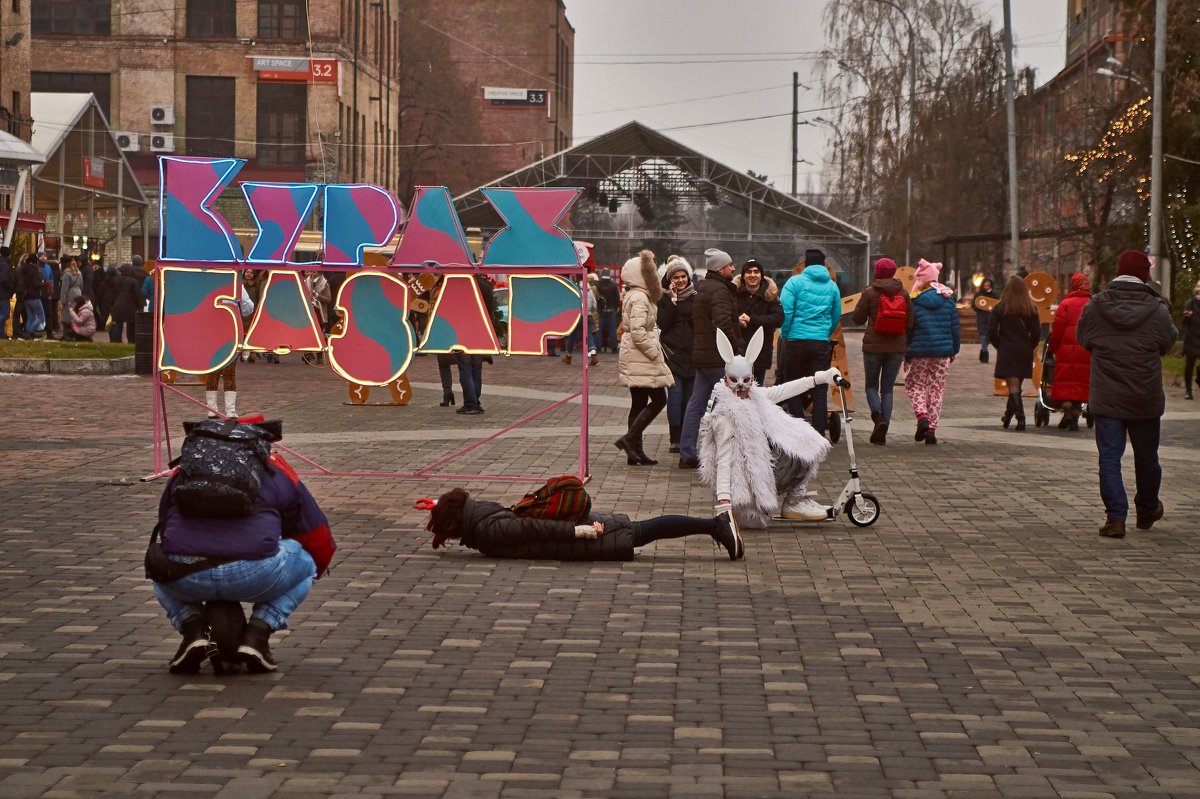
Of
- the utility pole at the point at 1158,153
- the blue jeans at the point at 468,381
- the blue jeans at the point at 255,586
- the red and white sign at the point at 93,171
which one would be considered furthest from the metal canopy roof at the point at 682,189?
the blue jeans at the point at 255,586

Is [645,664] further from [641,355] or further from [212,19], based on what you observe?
[212,19]

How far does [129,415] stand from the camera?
19.0 metres

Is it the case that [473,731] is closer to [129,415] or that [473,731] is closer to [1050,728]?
[1050,728]

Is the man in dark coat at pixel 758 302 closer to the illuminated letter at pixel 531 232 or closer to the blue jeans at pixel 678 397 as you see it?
the blue jeans at pixel 678 397

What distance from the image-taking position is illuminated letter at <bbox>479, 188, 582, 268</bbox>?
41.5 ft

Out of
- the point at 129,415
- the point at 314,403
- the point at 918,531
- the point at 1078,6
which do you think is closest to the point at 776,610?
the point at 918,531

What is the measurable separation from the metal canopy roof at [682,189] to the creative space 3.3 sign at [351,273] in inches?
1614

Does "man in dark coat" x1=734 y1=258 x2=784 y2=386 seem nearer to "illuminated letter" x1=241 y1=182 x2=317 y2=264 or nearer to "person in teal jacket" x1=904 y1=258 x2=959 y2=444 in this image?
"person in teal jacket" x1=904 y1=258 x2=959 y2=444

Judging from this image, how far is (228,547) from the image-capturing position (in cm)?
652

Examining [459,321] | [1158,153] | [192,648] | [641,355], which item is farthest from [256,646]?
[1158,153]

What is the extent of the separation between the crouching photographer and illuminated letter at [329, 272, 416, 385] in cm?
599

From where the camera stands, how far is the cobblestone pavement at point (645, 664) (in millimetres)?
5430

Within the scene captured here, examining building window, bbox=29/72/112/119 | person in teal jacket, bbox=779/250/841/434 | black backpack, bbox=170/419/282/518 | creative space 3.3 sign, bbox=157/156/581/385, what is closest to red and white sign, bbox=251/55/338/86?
building window, bbox=29/72/112/119

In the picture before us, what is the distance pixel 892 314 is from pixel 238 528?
1083cm
